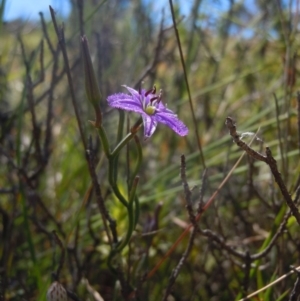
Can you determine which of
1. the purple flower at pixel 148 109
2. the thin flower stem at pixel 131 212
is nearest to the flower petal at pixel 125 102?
the purple flower at pixel 148 109

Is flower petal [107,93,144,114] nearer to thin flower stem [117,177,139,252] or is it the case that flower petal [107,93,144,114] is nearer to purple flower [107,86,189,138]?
purple flower [107,86,189,138]

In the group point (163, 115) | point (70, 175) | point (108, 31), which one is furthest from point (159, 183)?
point (108, 31)

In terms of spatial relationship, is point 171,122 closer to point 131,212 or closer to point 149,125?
point 149,125

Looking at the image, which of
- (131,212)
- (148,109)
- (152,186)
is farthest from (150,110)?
(152,186)

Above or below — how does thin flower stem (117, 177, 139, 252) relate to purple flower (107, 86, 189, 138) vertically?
below

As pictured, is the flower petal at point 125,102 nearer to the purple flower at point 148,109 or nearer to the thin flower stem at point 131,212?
the purple flower at point 148,109

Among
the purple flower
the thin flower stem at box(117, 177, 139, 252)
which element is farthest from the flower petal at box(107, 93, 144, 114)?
the thin flower stem at box(117, 177, 139, 252)

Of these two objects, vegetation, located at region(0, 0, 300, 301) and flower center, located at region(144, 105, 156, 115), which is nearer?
flower center, located at region(144, 105, 156, 115)

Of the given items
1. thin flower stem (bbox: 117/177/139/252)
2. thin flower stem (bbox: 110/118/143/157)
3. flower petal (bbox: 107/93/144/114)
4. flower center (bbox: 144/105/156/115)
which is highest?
flower petal (bbox: 107/93/144/114)
